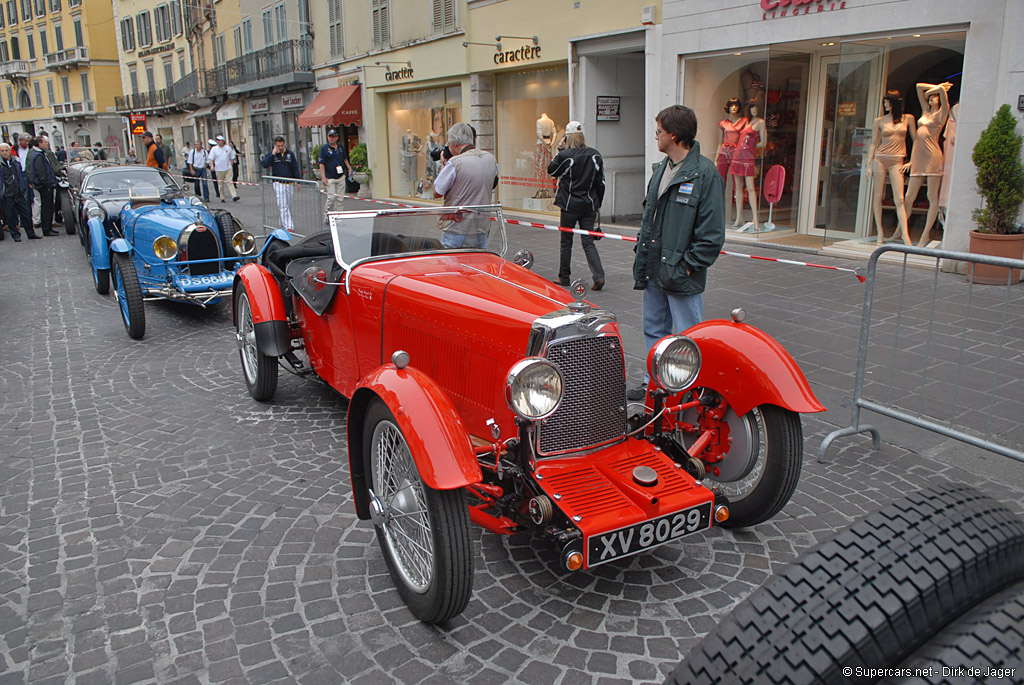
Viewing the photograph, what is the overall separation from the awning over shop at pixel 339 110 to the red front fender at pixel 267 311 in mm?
17708

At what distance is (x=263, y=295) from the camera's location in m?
5.09

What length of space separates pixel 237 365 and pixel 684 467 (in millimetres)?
4351

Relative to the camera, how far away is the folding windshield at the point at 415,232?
4.41 m

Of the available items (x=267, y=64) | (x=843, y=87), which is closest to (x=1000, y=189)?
(x=843, y=87)

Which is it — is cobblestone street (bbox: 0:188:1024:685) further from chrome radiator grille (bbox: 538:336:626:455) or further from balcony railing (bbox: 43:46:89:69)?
balcony railing (bbox: 43:46:89:69)

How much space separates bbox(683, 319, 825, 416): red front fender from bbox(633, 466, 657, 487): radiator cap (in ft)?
2.08

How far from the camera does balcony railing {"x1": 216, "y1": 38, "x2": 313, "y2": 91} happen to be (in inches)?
965

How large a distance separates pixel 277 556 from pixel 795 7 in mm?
10273

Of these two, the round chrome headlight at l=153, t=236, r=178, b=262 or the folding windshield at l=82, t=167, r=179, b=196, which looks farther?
the folding windshield at l=82, t=167, r=179, b=196

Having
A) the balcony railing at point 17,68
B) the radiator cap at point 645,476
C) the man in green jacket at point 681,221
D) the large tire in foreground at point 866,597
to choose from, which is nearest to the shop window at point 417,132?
the man in green jacket at point 681,221

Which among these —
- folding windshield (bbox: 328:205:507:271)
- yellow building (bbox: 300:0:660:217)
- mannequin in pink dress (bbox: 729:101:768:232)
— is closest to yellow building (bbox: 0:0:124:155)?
yellow building (bbox: 300:0:660:217)

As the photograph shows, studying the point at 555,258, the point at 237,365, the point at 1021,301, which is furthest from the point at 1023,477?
the point at 555,258

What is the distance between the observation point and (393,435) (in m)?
2.98

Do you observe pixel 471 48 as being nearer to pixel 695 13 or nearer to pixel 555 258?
pixel 695 13
